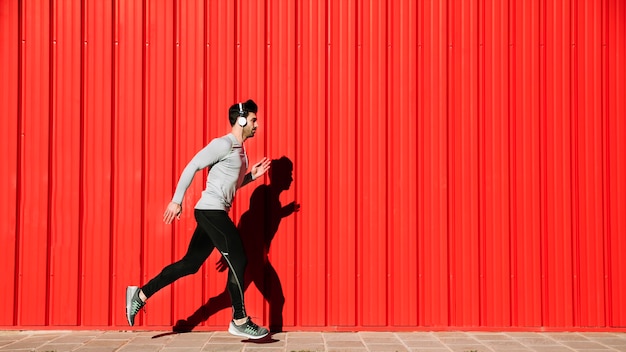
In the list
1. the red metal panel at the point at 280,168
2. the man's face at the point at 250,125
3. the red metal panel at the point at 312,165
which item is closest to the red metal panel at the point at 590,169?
the red metal panel at the point at 312,165

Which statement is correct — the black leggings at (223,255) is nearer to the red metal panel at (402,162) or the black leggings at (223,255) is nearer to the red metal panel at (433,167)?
the red metal panel at (402,162)

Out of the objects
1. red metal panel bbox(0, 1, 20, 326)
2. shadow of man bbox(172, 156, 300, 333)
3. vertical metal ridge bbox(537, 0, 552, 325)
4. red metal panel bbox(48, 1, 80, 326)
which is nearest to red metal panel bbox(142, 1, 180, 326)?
shadow of man bbox(172, 156, 300, 333)

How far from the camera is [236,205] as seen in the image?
576 centimetres

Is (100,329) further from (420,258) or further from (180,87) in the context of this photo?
(420,258)

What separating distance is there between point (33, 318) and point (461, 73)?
4259 mm

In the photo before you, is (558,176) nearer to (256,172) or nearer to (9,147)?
(256,172)

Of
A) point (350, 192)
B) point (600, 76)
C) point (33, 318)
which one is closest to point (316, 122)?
point (350, 192)

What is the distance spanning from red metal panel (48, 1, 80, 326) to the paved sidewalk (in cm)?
36

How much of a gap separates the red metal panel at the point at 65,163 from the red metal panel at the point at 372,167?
2265 millimetres

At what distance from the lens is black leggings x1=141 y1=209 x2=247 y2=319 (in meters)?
4.98

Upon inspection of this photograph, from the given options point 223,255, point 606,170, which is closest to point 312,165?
point 223,255

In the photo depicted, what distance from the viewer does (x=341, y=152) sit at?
5.77 meters

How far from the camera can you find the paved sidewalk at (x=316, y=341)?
5.00 m

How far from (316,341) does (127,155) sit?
2.26 meters
